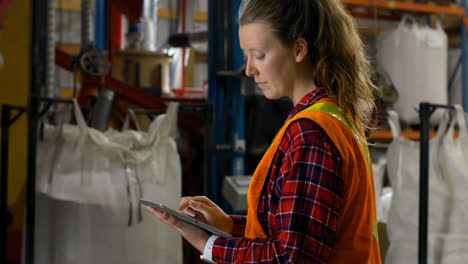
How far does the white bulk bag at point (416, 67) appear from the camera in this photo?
9.21ft

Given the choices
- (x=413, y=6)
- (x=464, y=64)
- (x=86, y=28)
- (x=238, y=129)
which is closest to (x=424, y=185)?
(x=238, y=129)

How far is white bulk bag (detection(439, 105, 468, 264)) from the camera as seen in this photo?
169cm

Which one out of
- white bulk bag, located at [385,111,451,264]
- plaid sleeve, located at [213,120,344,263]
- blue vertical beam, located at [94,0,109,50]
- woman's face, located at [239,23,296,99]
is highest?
blue vertical beam, located at [94,0,109,50]

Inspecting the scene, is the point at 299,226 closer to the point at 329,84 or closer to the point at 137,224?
the point at 329,84

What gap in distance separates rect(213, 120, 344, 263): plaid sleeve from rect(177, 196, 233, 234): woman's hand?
173mm

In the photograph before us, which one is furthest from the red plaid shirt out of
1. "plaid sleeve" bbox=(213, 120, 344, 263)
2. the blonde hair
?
the blonde hair

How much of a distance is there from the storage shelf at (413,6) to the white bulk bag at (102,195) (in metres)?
1.82

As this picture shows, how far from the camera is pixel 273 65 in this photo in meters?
0.64

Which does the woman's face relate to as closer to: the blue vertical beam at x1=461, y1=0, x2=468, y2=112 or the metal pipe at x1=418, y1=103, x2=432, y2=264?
the metal pipe at x1=418, y1=103, x2=432, y2=264

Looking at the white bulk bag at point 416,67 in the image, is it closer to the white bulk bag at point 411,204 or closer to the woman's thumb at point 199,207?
the white bulk bag at point 411,204

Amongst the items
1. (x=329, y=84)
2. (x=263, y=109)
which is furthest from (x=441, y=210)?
(x=329, y=84)

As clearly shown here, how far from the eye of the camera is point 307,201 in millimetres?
546

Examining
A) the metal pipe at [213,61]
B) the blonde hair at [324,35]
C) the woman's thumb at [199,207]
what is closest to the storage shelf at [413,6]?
the metal pipe at [213,61]

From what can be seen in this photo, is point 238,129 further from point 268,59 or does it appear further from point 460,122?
point 268,59
